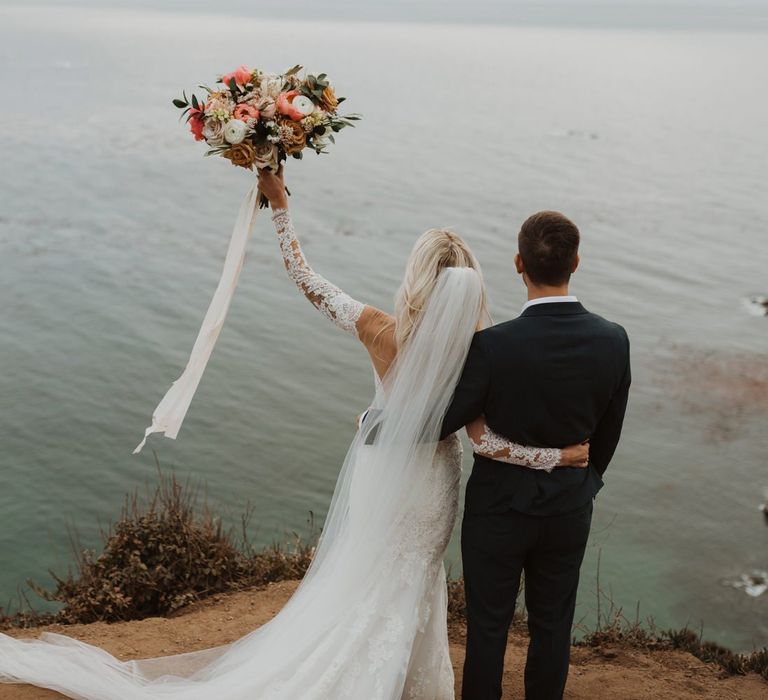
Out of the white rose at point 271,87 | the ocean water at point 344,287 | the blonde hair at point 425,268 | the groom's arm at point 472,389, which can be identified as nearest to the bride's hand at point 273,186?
the white rose at point 271,87

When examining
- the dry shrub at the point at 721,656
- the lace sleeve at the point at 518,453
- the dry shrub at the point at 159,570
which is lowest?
the dry shrub at the point at 159,570

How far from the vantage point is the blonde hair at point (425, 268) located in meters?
3.85

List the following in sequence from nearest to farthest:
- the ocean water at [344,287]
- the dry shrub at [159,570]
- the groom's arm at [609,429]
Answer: the groom's arm at [609,429] → the dry shrub at [159,570] → the ocean water at [344,287]

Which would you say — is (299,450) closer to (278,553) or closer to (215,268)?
(278,553)

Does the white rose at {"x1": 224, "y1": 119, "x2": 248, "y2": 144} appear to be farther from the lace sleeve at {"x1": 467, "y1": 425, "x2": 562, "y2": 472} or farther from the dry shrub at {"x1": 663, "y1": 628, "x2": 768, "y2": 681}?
the dry shrub at {"x1": 663, "y1": 628, "x2": 768, "y2": 681}

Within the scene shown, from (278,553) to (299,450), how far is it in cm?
399

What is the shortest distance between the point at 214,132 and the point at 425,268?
1.10 m

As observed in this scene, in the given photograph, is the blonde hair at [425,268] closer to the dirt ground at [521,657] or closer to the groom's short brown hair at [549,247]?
the groom's short brown hair at [549,247]

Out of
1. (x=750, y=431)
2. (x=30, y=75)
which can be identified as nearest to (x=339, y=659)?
(x=750, y=431)

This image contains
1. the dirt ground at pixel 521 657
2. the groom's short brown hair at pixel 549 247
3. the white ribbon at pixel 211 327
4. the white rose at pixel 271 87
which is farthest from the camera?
the dirt ground at pixel 521 657

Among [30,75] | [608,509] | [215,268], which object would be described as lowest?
[608,509]

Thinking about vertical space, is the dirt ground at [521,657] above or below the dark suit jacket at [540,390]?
below

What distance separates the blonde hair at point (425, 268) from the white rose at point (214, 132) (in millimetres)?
983

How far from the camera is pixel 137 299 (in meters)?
14.5
